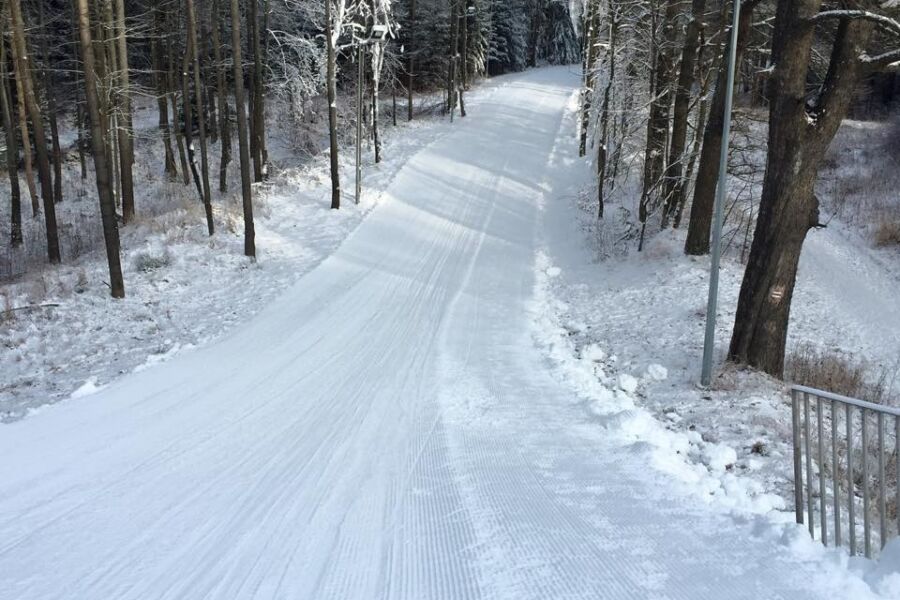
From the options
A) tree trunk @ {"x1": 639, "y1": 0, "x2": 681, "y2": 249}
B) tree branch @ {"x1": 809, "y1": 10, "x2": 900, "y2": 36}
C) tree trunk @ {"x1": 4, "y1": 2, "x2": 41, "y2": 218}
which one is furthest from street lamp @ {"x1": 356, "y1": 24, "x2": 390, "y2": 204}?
tree branch @ {"x1": 809, "y1": 10, "x2": 900, "y2": 36}

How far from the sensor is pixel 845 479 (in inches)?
218

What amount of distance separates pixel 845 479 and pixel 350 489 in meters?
4.57

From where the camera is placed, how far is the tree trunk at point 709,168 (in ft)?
41.0

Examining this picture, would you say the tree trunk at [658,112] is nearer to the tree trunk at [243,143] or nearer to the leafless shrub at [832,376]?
the leafless shrub at [832,376]

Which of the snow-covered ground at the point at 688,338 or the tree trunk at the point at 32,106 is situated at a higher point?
the tree trunk at the point at 32,106

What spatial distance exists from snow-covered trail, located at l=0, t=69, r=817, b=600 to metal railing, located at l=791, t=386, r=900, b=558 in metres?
0.45

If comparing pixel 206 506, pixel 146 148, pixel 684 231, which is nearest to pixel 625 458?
pixel 206 506

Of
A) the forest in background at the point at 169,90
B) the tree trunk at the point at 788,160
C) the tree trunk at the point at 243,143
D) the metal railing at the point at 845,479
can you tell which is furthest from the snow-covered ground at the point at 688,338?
the forest in background at the point at 169,90

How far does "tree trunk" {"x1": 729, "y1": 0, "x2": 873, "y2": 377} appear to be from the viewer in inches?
296

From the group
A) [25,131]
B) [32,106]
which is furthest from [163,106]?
[32,106]

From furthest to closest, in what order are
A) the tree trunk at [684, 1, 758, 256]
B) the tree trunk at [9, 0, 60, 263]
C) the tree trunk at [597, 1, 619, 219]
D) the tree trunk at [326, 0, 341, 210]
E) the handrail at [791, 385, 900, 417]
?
the tree trunk at [597, 1, 619, 219], the tree trunk at [326, 0, 341, 210], the tree trunk at [9, 0, 60, 263], the tree trunk at [684, 1, 758, 256], the handrail at [791, 385, 900, 417]

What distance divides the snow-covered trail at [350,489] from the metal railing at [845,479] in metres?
0.45

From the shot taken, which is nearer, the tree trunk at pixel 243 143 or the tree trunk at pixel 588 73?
the tree trunk at pixel 243 143

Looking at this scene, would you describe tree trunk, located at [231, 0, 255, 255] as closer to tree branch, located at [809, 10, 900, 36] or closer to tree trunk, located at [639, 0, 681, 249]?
tree trunk, located at [639, 0, 681, 249]
